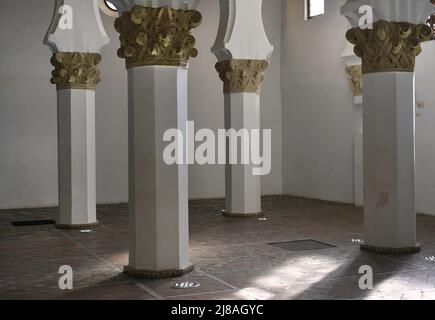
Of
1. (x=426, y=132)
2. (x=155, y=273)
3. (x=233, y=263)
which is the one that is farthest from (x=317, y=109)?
(x=155, y=273)

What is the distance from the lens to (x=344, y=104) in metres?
15.8

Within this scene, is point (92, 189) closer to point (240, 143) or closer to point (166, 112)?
point (240, 143)

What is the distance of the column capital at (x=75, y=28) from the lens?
1138cm

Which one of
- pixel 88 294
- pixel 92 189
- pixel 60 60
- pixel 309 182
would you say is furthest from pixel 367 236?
pixel 309 182

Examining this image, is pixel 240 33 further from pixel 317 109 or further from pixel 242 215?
pixel 317 109

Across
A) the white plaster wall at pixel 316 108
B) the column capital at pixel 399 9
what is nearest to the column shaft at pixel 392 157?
the column capital at pixel 399 9

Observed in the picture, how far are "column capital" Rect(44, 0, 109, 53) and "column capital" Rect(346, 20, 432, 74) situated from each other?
5.30 meters

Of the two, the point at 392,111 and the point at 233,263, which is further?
the point at 392,111

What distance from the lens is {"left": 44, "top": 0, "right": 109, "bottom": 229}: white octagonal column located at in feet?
37.6

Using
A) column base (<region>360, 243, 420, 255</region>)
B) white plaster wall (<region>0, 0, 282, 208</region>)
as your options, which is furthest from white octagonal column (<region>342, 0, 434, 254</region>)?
white plaster wall (<region>0, 0, 282, 208</region>)

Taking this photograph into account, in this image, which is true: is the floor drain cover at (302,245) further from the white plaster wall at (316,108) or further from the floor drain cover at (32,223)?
the white plaster wall at (316,108)

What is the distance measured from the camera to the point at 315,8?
17.1 m

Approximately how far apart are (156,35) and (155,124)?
3.52 ft
